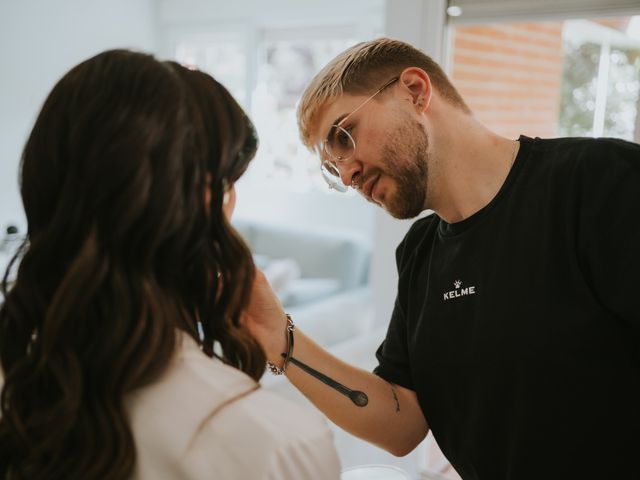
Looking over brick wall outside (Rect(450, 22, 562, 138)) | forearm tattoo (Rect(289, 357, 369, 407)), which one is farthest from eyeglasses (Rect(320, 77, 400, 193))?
brick wall outside (Rect(450, 22, 562, 138))

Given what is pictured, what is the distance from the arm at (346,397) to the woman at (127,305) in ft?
1.73

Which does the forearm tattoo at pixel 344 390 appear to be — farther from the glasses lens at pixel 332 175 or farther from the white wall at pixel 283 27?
the white wall at pixel 283 27

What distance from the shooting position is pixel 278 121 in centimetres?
619

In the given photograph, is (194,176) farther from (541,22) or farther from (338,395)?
(541,22)

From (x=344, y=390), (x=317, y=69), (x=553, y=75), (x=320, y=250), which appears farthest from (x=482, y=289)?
(x=317, y=69)

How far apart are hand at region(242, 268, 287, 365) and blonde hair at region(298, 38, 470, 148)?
0.39 meters

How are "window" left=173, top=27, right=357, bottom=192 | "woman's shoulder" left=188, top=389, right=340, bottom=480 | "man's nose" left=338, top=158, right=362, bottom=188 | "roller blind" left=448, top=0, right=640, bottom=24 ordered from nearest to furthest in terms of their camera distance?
"woman's shoulder" left=188, top=389, right=340, bottom=480
"man's nose" left=338, top=158, right=362, bottom=188
"roller blind" left=448, top=0, right=640, bottom=24
"window" left=173, top=27, right=357, bottom=192

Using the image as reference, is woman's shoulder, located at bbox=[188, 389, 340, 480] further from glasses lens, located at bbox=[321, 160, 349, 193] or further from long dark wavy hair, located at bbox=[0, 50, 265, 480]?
glasses lens, located at bbox=[321, 160, 349, 193]

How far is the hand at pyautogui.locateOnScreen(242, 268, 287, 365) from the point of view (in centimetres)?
126

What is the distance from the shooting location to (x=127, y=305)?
28.4 inches

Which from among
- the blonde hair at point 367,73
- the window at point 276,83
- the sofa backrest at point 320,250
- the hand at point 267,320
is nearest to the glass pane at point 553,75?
the blonde hair at point 367,73

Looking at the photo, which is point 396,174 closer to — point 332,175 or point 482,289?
point 332,175

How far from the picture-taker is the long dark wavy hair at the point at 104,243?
2.33 feet

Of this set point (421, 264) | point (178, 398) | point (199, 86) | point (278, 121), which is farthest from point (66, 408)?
point (278, 121)
